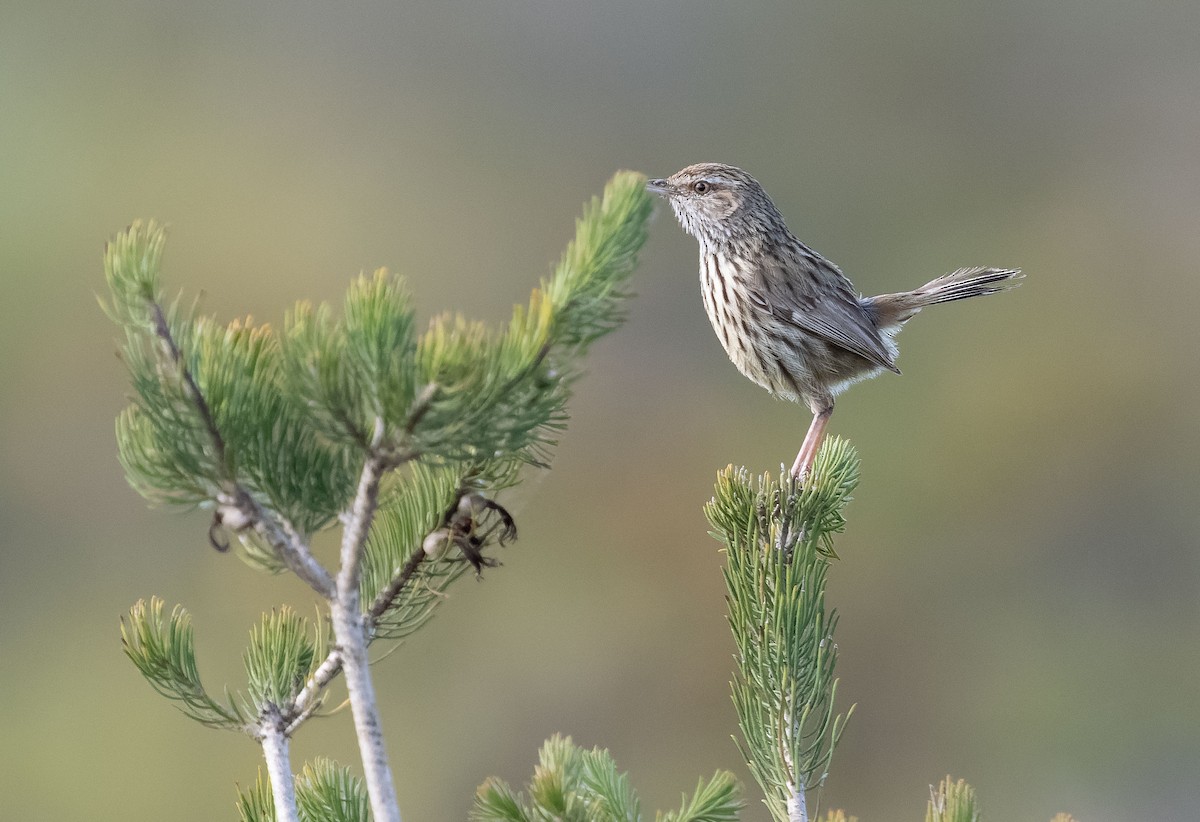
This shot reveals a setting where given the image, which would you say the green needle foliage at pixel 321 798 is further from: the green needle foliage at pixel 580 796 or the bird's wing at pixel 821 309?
the bird's wing at pixel 821 309

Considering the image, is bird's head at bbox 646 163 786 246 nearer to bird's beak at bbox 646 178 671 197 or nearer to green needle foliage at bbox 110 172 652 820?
bird's beak at bbox 646 178 671 197

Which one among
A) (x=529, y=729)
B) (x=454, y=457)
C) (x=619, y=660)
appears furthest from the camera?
(x=619, y=660)

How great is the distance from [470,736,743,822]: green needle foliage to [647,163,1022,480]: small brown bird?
3.01 metres

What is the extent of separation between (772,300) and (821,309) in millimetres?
230

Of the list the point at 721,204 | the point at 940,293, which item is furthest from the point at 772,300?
the point at 940,293

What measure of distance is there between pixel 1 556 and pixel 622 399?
757cm

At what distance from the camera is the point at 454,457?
1.67 metres

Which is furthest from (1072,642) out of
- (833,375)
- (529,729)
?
(833,375)

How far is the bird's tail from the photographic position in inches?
224

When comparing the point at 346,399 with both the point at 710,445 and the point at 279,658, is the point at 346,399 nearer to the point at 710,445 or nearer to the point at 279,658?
the point at 279,658

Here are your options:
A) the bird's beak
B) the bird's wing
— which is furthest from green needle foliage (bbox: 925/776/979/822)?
the bird's beak

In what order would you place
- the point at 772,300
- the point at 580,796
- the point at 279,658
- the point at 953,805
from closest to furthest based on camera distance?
1. the point at 953,805
2. the point at 580,796
3. the point at 279,658
4. the point at 772,300

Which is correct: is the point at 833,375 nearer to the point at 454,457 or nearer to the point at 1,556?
the point at 454,457

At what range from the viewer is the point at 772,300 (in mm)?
5121
